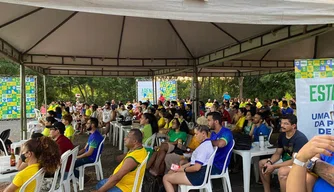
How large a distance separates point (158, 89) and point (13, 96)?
8949 mm

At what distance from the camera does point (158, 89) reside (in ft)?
62.6

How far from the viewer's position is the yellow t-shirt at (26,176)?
248 centimetres

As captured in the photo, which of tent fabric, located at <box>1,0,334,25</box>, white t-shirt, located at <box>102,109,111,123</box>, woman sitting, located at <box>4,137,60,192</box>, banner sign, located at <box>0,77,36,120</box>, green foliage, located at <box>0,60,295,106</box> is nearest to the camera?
tent fabric, located at <box>1,0,334,25</box>

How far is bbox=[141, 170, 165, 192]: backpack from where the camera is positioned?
12.0 ft

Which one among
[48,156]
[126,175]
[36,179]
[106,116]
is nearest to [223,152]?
[126,175]

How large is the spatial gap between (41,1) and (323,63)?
240cm

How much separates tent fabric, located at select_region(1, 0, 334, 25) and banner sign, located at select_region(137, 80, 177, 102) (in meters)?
16.6

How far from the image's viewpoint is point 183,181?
3.42 metres

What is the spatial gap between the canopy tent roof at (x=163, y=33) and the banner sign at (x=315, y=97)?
22.0 inches

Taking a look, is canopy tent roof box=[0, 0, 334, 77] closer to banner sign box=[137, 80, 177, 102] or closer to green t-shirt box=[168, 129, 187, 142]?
green t-shirt box=[168, 129, 187, 142]

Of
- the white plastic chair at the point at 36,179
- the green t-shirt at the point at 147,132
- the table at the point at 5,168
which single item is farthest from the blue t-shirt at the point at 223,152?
the table at the point at 5,168

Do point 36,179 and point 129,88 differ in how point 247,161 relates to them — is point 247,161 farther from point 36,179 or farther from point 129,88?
point 129,88

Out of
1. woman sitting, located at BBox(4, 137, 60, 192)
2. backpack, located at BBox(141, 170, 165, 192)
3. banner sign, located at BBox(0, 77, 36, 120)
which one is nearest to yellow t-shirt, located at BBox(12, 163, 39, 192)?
woman sitting, located at BBox(4, 137, 60, 192)

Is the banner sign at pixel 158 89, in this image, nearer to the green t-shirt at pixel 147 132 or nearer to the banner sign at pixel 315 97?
the green t-shirt at pixel 147 132
